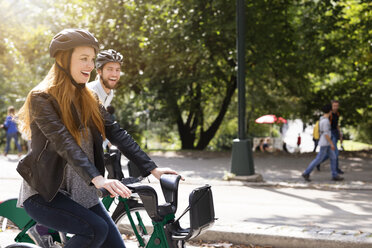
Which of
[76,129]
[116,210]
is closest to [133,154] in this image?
[76,129]

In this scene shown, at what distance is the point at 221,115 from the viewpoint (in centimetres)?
2206

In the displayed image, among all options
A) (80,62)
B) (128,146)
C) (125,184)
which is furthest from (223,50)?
(80,62)

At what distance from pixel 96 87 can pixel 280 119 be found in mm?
20211

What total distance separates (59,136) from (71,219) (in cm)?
44

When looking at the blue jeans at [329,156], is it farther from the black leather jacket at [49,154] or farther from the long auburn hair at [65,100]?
the black leather jacket at [49,154]

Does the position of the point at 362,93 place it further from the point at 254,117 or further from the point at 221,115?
the point at 254,117

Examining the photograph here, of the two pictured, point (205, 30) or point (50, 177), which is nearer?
point (50, 177)

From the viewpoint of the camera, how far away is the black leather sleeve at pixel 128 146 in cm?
311

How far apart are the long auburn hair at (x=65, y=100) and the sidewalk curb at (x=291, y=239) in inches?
119

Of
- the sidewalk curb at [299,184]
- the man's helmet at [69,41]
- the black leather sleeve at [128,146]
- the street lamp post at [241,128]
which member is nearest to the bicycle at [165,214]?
the black leather sleeve at [128,146]

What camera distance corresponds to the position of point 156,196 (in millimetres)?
2895

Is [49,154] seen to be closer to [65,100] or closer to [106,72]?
[65,100]

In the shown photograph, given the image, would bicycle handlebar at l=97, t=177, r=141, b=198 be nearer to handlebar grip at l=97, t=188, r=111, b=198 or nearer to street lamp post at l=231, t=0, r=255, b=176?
handlebar grip at l=97, t=188, r=111, b=198

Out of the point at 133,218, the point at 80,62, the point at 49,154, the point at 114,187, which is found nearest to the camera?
the point at 114,187
